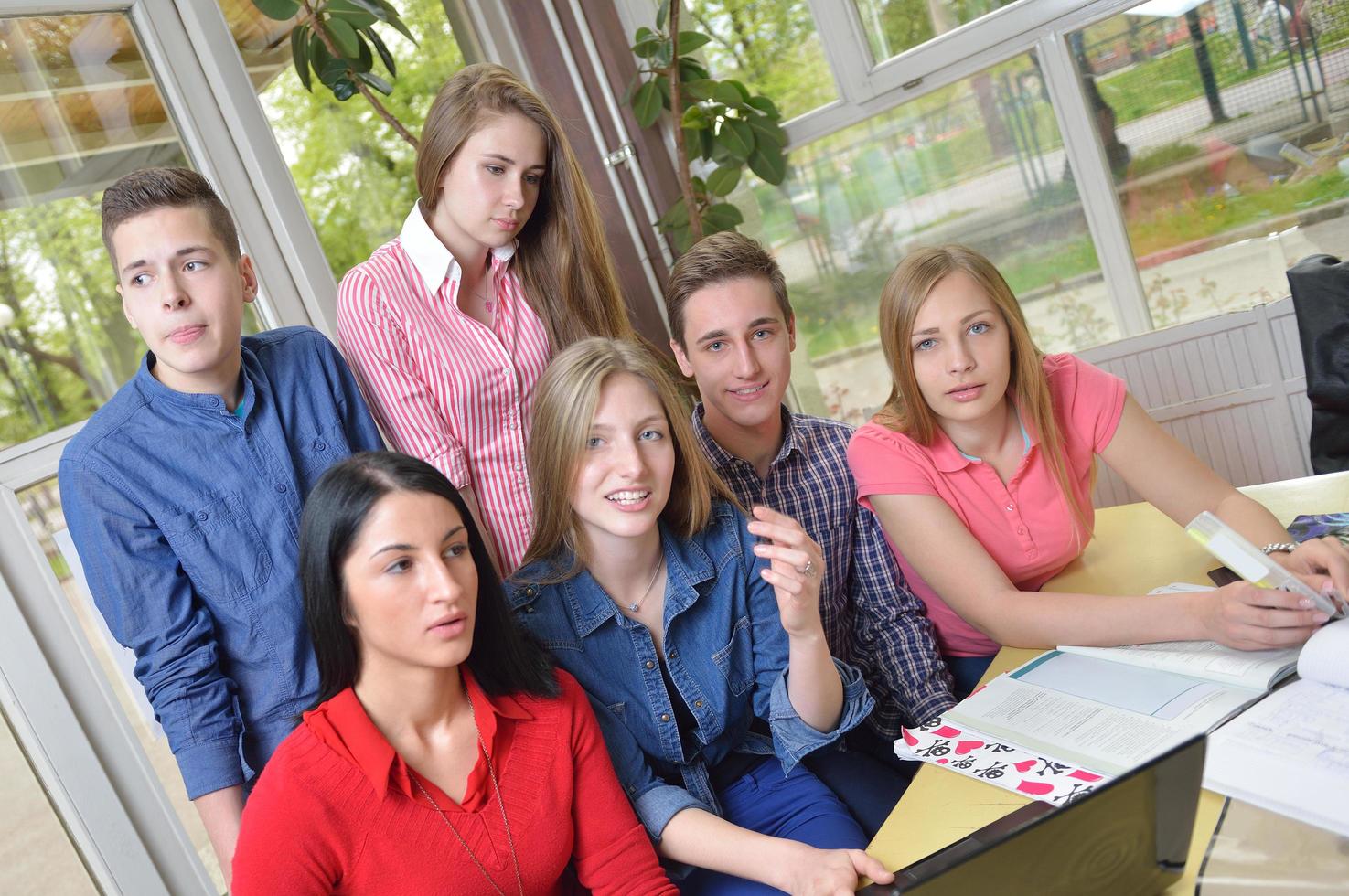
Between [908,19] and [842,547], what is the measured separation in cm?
200

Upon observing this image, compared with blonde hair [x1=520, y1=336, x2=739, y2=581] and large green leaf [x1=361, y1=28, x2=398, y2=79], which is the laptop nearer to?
blonde hair [x1=520, y1=336, x2=739, y2=581]

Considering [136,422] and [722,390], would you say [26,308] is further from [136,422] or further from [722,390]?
[722,390]

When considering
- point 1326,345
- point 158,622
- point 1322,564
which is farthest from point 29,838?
point 1326,345

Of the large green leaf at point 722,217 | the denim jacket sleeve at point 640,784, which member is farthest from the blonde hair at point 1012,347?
the large green leaf at point 722,217

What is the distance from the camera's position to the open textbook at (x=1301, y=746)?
972 mm

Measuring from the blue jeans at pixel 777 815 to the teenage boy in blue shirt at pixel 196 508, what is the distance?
2.07ft

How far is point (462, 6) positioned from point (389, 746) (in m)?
2.65

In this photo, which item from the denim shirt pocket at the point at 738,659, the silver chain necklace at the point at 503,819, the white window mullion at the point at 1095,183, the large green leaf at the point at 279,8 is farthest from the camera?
the white window mullion at the point at 1095,183

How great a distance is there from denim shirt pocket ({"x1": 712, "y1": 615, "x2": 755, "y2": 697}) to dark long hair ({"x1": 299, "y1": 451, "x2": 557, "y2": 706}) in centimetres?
33

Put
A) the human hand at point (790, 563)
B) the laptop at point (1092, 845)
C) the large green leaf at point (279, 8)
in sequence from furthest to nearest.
Result: 1. the large green leaf at point (279, 8)
2. the human hand at point (790, 563)
3. the laptop at point (1092, 845)

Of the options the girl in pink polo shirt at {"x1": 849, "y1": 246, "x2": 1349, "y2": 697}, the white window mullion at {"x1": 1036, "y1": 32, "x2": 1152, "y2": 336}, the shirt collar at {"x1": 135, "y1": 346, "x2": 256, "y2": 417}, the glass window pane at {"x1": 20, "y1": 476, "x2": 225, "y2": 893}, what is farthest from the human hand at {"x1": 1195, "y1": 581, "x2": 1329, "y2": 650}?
the white window mullion at {"x1": 1036, "y1": 32, "x2": 1152, "y2": 336}

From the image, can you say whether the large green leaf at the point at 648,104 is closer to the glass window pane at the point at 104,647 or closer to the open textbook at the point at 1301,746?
the glass window pane at the point at 104,647

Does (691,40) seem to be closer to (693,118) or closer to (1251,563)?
(693,118)

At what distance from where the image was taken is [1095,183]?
319 centimetres
